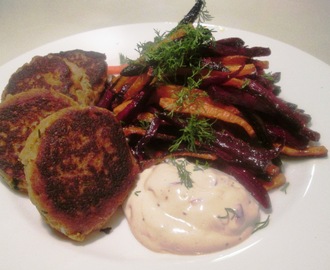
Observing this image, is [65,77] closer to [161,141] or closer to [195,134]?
[161,141]

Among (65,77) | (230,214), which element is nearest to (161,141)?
(230,214)

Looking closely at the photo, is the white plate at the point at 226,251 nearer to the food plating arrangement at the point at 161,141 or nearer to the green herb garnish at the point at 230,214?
the food plating arrangement at the point at 161,141

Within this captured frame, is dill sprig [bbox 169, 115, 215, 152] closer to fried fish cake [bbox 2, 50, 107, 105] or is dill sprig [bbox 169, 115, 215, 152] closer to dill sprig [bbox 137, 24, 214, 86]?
dill sprig [bbox 137, 24, 214, 86]

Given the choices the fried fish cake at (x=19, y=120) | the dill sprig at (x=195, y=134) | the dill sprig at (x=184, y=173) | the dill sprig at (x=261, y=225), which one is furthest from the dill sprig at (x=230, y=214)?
the fried fish cake at (x=19, y=120)

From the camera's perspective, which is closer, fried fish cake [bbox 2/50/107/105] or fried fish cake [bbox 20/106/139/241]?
fried fish cake [bbox 20/106/139/241]

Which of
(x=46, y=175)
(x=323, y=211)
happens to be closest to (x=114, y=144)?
(x=46, y=175)

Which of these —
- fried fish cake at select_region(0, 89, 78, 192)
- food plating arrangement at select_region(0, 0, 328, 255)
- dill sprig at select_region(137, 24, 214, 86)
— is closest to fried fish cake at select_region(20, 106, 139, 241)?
food plating arrangement at select_region(0, 0, 328, 255)
